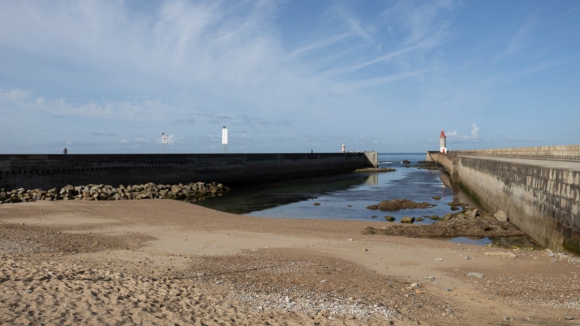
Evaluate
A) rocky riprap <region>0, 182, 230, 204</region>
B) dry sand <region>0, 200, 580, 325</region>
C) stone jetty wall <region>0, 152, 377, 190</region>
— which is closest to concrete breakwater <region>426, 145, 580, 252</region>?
dry sand <region>0, 200, 580, 325</region>

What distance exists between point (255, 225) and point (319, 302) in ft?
27.0

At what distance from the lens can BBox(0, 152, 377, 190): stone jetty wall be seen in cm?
1922

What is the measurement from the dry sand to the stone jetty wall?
913cm

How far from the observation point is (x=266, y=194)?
2733 cm

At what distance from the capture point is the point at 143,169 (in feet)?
84.5

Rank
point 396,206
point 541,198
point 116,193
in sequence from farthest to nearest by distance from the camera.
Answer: point 116,193
point 396,206
point 541,198

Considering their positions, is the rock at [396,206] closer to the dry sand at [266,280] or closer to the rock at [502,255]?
the dry sand at [266,280]

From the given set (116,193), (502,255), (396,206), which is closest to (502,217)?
(396,206)

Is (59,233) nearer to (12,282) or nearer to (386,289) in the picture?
(12,282)

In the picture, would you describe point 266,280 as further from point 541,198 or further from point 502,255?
point 541,198

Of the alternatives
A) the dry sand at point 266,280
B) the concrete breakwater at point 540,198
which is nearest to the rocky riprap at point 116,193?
the dry sand at point 266,280

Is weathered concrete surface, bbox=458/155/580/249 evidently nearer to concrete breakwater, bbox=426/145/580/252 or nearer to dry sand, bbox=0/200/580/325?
concrete breakwater, bbox=426/145/580/252

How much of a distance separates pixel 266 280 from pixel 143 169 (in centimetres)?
2097

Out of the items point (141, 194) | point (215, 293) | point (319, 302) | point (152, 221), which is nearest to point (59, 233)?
point (152, 221)
